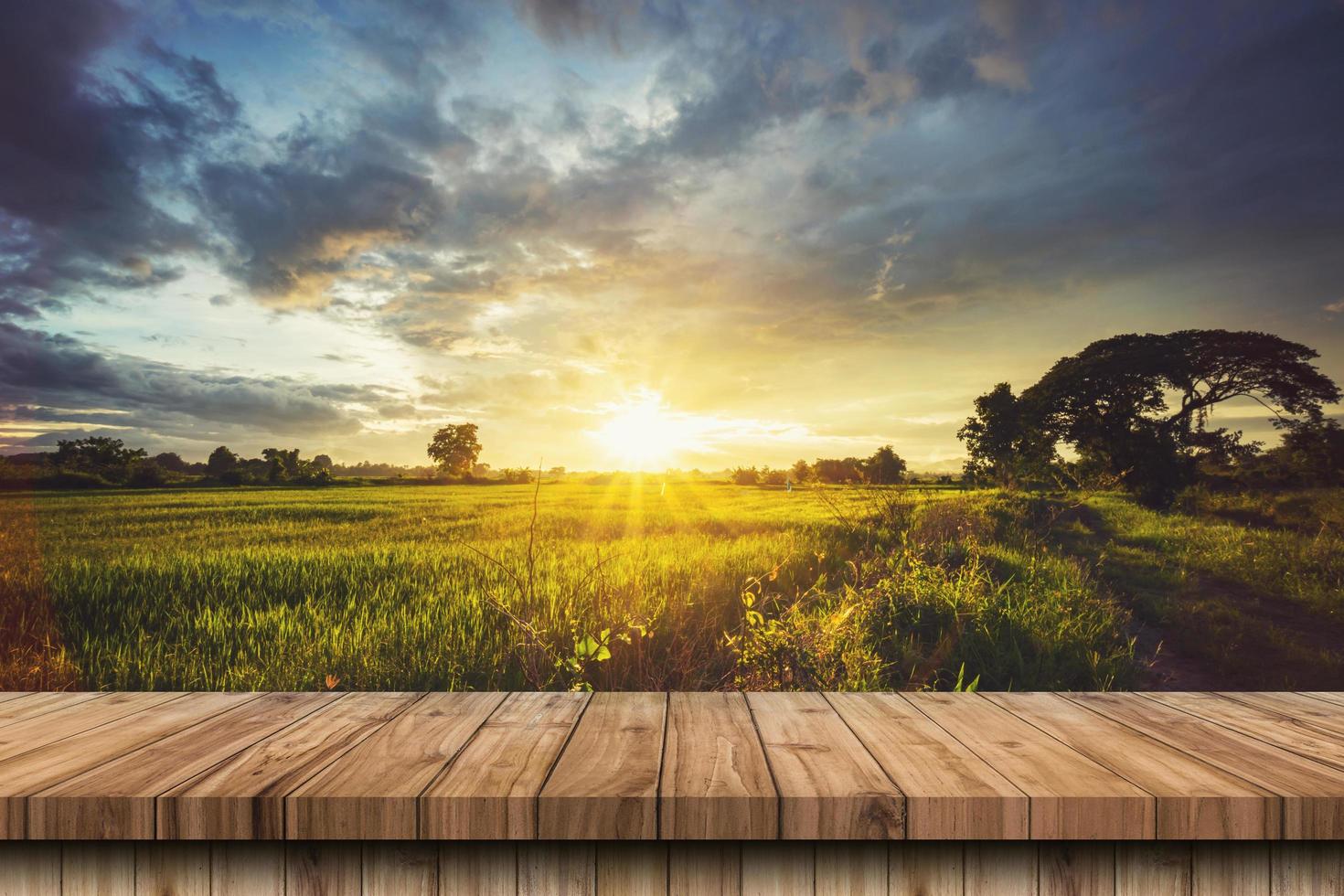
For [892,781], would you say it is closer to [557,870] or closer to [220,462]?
[557,870]

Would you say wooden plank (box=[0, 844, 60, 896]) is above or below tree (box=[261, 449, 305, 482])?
below

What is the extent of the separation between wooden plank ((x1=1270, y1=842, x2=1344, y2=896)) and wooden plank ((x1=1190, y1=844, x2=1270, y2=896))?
0.02m

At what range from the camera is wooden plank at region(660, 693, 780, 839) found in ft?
4.55

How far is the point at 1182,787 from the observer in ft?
4.84

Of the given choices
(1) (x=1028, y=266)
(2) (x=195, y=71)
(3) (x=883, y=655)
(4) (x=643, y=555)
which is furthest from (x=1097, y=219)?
(2) (x=195, y=71)

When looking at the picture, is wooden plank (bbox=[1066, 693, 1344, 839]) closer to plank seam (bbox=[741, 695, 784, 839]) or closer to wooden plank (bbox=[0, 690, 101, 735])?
plank seam (bbox=[741, 695, 784, 839])

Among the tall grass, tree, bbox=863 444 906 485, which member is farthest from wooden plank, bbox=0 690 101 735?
tree, bbox=863 444 906 485

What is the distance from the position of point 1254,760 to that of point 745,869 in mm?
1230

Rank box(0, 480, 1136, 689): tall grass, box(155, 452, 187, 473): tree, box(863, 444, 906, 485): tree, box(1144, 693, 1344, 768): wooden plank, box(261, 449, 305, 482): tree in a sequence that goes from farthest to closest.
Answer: box(863, 444, 906, 485): tree < box(261, 449, 305, 482): tree < box(155, 452, 187, 473): tree < box(0, 480, 1136, 689): tall grass < box(1144, 693, 1344, 768): wooden plank

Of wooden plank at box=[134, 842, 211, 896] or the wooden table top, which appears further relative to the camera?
wooden plank at box=[134, 842, 211, 896]

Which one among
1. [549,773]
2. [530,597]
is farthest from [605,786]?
[530,597]

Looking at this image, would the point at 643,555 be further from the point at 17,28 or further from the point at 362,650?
the point at 17,28

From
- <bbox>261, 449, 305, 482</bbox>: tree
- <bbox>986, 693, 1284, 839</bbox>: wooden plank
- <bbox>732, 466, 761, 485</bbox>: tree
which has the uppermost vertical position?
<bbox>261, 449, 305, 482</bbox>: tree

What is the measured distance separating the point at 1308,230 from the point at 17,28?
9.00 meters
